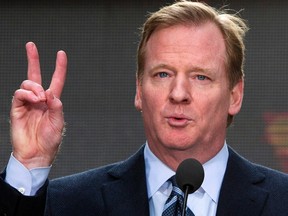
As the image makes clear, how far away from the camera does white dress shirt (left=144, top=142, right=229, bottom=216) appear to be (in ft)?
10.5

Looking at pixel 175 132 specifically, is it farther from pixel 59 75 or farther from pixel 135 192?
pixel 59 75

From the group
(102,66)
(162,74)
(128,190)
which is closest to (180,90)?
(162,74)

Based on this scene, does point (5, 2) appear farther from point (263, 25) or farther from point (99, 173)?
point (99, 173)

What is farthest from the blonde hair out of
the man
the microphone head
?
the microphone head

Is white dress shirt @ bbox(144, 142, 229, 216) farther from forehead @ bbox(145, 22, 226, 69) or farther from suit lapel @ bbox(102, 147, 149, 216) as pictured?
forehead @ bbox(145, 22, 226, 69)

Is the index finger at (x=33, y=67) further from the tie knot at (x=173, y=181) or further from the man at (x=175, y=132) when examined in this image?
the tie knot at (x=173, y=181)

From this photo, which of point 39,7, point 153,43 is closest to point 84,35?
point 39,7

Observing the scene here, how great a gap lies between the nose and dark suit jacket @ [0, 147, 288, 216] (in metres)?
0.33

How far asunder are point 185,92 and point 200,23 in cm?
29

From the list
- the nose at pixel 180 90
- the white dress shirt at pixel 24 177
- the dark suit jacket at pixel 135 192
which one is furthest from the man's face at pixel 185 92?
Result: the white dress shirt at pixel 24 177

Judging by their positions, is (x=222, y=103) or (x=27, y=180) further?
(x=222, y=103)

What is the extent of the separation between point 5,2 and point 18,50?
30 cm

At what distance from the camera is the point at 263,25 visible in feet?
19.6

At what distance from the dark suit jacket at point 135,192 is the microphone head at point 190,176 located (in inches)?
18.9
